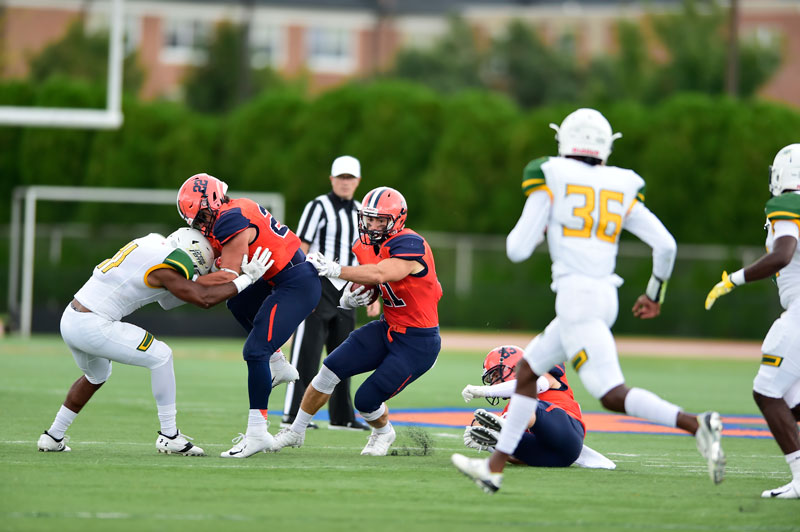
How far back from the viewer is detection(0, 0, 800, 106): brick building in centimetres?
4541

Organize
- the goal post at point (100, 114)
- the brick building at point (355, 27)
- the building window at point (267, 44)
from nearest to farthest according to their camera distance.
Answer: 1. the goal post at point (100, 114)
2. the brick building at point (355, 27)
3. the building window at point (267, 44)

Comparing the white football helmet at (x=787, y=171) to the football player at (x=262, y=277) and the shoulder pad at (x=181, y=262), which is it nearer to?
the football player at (x=262, y=277)

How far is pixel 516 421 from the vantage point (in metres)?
5.98

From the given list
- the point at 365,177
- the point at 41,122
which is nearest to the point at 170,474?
the point at 41,122

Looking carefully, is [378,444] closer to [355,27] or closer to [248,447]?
[248,447]

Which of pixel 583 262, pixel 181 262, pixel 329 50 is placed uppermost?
pixel 329 50

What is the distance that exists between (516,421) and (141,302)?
8.51 feet

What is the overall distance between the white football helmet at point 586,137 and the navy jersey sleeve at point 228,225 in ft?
6.93

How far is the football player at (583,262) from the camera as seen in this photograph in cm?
575

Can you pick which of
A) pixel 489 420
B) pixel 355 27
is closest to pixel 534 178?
pixel 489 420

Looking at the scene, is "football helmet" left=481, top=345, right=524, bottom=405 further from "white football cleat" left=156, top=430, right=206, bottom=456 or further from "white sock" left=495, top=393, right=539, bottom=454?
"white football cleat" left=156, top=430, right=206, bottom=456

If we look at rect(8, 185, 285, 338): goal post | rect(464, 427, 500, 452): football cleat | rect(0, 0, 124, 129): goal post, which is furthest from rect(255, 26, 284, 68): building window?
rect(464, 427, 500, 452): football cleat

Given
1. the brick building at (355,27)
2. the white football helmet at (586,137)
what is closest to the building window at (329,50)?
the brick building at (355,27)

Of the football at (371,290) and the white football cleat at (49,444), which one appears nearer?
the white football cleat at (49,444)
